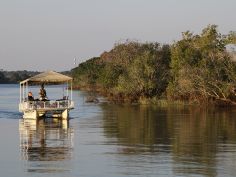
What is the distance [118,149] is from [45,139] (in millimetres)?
4684

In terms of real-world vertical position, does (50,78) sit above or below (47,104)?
above

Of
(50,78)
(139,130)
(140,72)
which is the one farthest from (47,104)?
(140,72)

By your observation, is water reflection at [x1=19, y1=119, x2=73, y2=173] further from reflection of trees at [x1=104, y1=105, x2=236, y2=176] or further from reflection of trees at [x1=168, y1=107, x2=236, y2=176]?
reflection of trees at [x1=168, y1=107, x2=236, y2=176]

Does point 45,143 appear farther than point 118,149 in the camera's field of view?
Yes

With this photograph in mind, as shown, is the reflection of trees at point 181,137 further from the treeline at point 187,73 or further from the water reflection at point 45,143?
the treeline at point 187,73

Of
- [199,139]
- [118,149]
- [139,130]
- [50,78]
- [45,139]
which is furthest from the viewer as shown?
[50,78]

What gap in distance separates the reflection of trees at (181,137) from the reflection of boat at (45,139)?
212cm

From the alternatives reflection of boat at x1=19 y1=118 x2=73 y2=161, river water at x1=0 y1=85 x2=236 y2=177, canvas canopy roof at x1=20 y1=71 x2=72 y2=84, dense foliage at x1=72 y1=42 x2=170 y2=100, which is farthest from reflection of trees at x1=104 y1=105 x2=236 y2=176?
dense foliage at x1=72 y1=42 x2=170 y2=100

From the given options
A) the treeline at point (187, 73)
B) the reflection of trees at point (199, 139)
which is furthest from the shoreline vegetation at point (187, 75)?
the reflection of trees at point (199, 139)

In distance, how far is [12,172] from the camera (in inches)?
733

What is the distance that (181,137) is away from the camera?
95.0ft

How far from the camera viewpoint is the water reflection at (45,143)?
789 inches

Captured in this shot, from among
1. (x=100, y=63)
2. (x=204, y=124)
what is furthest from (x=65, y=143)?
(x=100, y=63)

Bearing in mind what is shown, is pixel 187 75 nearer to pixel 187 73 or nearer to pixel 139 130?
pixel 187 73
